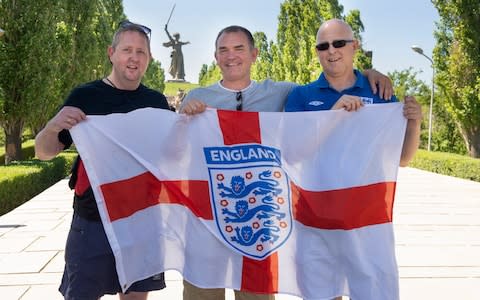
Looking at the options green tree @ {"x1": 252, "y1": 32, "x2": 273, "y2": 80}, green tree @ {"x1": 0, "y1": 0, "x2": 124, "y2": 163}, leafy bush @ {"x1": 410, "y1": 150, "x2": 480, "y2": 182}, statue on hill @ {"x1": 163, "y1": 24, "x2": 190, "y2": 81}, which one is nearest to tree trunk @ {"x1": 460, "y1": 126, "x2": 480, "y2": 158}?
leafy bush @ {"x1": 410, "y1": 150, "x2": 480, "y2": 182}

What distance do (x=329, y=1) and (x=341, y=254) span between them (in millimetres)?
21254

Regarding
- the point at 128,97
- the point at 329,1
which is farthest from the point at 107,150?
the point at 329,1

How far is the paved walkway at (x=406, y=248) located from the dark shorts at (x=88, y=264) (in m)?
1.75

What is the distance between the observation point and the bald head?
2.72m

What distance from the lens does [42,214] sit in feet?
26.6

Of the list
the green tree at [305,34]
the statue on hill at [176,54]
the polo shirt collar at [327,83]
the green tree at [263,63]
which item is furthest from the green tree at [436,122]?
the statue on hill at [176,54]

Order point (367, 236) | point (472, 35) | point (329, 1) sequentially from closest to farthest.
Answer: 1. point (367, 236)
2. point (472, 35)
3. point (329, 1)

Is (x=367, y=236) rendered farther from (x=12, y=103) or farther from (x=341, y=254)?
(x=12, y=103)

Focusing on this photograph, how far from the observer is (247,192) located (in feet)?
9.16

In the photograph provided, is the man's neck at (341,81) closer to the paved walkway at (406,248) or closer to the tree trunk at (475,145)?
the paved walkway at (406,248)

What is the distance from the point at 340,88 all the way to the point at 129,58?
1176mm

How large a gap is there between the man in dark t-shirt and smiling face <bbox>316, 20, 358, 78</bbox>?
0.97 meters

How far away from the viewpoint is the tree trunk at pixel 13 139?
1348cm

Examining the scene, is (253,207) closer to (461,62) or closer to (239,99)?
(239,99)
